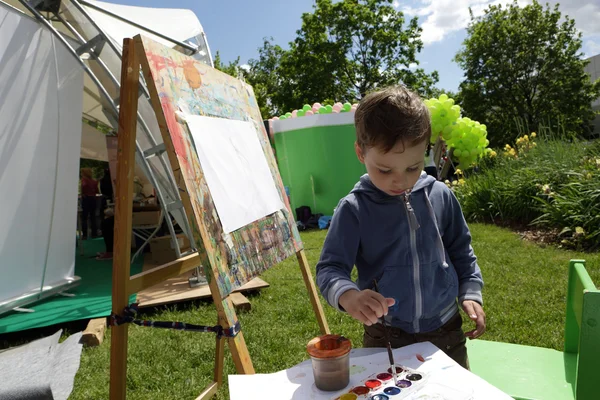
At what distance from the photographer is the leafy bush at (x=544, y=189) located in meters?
5.82

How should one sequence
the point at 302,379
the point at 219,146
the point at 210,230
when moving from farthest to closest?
the point at 219,146, the point at 210,230, the point at 302,379

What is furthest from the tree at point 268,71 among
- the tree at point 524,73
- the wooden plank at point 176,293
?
the wooden plank at point 176,293

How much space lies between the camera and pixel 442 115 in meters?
8.35

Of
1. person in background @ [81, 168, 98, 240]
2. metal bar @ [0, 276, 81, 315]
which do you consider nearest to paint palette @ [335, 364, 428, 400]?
metal bar @ [0, 276, 81, 315]

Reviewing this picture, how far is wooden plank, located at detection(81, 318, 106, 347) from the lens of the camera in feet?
12.4

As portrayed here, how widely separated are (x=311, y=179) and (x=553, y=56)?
17314 mm

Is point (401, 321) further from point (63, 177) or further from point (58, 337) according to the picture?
point (63, 177)

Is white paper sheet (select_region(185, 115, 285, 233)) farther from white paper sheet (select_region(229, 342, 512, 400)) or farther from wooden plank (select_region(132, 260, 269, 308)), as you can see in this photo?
wooden plank (select_region(132, 260, 269, 308))

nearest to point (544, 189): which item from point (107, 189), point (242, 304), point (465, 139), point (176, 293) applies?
point (465, 139)

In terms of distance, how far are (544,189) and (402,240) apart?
571cm

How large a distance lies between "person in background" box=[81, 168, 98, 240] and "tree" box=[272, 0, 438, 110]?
44.6ft

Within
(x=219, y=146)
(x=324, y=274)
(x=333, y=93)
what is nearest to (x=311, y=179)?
(x=219, y=146)

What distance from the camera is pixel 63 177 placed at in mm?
4719

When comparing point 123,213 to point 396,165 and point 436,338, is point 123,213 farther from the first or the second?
point 436,338
